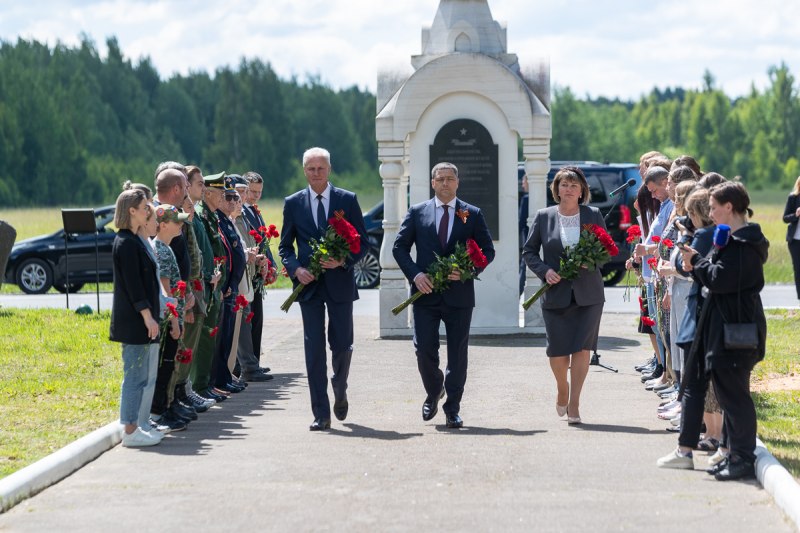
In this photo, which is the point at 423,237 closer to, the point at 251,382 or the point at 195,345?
the point at 195,345

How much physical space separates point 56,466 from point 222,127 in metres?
112

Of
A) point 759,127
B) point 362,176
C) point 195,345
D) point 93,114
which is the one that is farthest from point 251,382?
point 759,127

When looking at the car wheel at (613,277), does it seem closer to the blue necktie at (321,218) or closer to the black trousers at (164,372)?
the blue necktie at (321,218)

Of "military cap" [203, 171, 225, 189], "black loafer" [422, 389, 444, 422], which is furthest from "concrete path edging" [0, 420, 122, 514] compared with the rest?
"military cap" [203, 171, 225, 189]

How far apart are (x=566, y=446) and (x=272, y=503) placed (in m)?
2.47

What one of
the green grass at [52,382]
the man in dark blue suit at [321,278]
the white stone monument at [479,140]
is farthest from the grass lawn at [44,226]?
the man in dark blue suit at [321,278]

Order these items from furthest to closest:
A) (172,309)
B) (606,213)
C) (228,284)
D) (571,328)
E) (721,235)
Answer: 1. (606,213)
2. (228,284)
3. (571,328)
4. (172,309)
5. (721,235)

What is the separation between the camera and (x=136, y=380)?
9195 mm

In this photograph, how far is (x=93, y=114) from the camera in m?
106

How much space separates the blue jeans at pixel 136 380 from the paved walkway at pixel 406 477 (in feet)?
0.87

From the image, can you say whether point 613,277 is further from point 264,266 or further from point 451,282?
point 451,282

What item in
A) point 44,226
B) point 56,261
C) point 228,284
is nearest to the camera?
point 228,284

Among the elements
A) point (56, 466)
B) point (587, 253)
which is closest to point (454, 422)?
point (587, 253)

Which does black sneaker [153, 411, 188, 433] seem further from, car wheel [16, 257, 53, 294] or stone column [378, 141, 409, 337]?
car wheel [16, 257, 53, 294]
